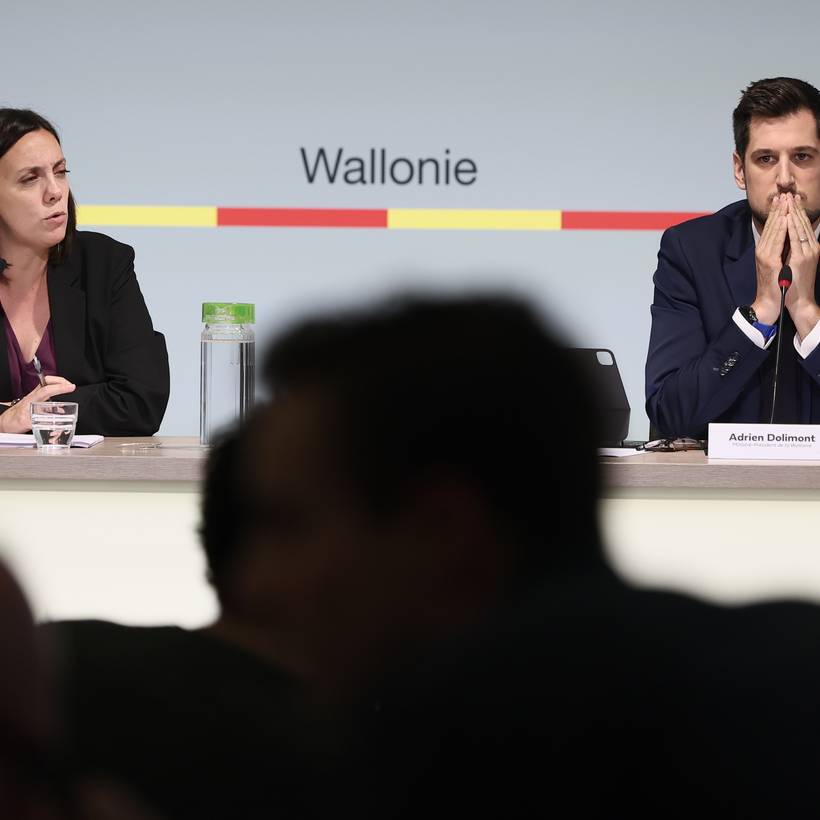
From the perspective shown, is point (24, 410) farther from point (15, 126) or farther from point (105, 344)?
point (15, 126)

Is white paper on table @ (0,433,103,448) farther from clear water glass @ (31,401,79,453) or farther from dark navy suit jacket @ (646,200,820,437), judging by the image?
dark navy suit jacket @ (646,200,820,437)

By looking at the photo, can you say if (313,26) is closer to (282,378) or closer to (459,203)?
(459,203)

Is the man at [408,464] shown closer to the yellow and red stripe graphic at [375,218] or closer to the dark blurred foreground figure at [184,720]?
the dark blurred foreground figure at [184,720]

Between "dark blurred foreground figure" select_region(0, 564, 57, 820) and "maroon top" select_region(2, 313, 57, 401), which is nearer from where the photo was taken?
"dark blurred foreground figure" select_region(0, 564, 57, 820)

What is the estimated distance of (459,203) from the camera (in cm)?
459

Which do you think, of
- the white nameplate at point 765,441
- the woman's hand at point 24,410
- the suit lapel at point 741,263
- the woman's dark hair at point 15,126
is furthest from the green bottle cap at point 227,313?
the suit lapel at point 741,263

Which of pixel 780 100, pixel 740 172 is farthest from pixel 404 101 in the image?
pixel 780 100

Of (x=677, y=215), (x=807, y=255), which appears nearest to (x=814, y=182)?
(x=807, y=255)

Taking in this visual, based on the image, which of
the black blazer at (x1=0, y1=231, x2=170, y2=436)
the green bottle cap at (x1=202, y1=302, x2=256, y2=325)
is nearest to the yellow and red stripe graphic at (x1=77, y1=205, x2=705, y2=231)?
the black blazer at (x1=0, y1=231, x2=170, y2=436)

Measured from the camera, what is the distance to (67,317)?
2.95 m

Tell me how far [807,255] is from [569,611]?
247 centimetres

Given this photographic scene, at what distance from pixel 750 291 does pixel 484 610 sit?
8.51 ft

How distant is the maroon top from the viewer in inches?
115

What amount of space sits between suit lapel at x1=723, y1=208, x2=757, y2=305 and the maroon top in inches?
67.0
